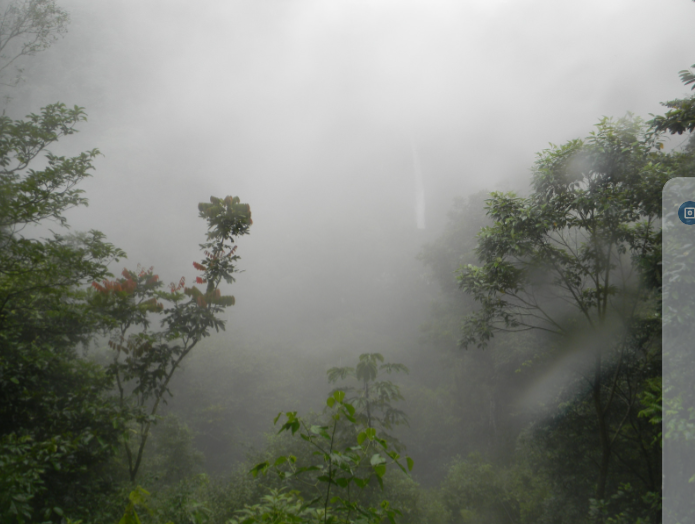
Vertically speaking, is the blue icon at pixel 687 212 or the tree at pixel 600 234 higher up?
the tree at pixel 600 234

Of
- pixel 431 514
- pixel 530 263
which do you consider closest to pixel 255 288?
pixel 431 514

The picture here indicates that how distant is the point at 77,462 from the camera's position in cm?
246

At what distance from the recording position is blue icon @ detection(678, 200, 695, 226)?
1175 mm

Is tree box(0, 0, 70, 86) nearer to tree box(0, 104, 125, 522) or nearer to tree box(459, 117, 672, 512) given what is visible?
tree box(0, 104, 125, 522)

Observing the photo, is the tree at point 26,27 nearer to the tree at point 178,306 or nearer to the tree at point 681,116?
the tree at point 178,306

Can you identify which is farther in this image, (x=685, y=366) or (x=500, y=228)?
(x=500, y=228)

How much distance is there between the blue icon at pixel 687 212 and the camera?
1.17 meters

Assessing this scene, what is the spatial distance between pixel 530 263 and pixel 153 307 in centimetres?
418

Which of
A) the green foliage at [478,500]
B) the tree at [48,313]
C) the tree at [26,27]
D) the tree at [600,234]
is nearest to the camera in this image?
the tree at [48,313]

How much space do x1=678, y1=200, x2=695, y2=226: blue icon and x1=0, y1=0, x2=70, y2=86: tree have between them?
5.97 metres

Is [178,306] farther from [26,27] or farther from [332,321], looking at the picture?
[332,321]

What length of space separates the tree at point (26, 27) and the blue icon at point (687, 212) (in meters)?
5.97

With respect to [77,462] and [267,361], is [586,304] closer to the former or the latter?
[77,462]

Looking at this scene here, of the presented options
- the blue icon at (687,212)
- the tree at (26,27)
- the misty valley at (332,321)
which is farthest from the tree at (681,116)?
the tree at (26,27)
